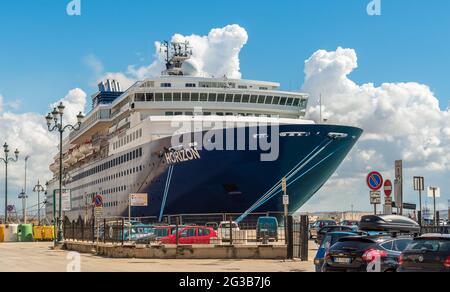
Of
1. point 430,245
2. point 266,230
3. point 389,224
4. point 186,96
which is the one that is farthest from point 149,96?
point 430,245

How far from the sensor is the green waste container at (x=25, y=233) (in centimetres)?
4862

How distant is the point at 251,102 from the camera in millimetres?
45469

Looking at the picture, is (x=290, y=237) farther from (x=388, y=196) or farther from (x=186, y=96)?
(x=186, y=96)

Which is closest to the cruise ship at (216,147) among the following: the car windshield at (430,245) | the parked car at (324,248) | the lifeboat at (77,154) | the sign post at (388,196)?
the sign post at (388,196)

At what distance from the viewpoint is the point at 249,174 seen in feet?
125

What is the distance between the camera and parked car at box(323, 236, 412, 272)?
1458 cm

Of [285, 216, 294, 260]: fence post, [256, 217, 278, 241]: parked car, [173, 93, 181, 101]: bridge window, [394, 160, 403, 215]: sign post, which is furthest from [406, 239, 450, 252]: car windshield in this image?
[173, 93, 181, 101]: bridge window

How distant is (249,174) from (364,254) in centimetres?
2351

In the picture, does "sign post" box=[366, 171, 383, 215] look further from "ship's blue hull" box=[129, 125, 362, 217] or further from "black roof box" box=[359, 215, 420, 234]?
"ship's blue hull" box=[129, 125, 362, 217]

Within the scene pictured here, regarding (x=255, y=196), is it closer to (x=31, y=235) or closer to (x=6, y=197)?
(x=31, y=235)

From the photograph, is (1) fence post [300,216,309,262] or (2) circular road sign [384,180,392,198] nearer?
(2) circular road sign [384,180,392,198]

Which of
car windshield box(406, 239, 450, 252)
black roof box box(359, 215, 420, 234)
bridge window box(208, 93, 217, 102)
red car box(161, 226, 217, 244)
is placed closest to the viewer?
car windshield box(406, 239, 450, 252)

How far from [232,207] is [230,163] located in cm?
305

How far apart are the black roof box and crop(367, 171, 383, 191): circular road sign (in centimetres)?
85
